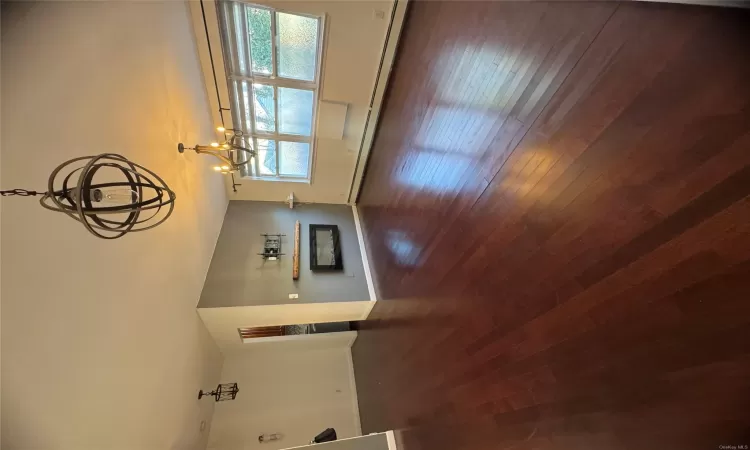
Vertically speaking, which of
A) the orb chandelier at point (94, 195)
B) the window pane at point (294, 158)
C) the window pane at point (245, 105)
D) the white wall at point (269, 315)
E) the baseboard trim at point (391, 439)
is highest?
the window pane at point (294, 158)

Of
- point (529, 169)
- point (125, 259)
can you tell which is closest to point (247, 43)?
point (125, 259)

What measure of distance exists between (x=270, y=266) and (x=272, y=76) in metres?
2.49

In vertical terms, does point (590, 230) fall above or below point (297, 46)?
below

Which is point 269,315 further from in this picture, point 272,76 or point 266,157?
point 272,76

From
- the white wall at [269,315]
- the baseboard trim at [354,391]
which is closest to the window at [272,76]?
the white wall at [269,315]

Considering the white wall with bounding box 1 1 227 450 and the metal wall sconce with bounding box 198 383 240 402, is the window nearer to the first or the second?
the white wall with bounding box 1 1 227 450

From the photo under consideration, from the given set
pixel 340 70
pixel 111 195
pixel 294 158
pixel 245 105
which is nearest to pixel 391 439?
pixel 111 195

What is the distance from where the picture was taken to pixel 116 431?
5.59 ft

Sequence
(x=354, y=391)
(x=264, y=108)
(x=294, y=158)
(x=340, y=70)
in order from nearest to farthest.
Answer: (x=340, y=70), (x=264, y=108), (x=354, y=391), (x=294, y=158)

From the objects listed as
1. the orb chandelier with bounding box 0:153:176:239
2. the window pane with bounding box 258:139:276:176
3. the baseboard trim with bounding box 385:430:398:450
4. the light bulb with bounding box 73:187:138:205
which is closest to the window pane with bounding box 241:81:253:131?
the window pane with bounding box 258:139:276:176

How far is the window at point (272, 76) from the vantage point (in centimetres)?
311

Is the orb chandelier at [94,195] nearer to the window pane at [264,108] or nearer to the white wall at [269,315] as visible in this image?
the white wall at [269,315]

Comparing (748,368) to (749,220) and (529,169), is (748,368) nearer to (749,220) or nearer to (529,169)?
(749,220)

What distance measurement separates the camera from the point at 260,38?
324cm
